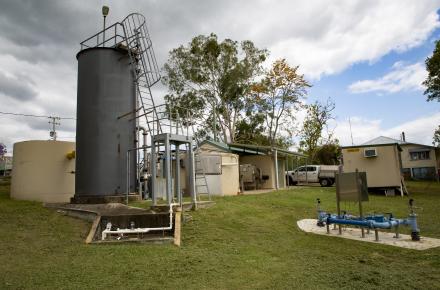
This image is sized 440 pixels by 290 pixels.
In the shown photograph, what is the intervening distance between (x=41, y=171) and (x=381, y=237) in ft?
44.4

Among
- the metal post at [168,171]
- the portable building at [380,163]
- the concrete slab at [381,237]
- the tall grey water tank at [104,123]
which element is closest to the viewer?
the concrete slab at [381,237]

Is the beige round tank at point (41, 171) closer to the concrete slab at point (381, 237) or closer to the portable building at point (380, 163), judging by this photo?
the concrete slab at point (381, 237)

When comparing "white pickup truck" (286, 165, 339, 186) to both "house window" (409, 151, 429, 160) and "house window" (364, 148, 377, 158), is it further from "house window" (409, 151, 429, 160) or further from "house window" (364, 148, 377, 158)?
"house window" (409, 151, 429, 160)

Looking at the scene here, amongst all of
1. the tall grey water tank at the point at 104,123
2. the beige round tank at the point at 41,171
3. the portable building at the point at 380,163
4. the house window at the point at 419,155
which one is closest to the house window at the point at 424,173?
the house window at the point at 419,155

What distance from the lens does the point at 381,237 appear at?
350 inches

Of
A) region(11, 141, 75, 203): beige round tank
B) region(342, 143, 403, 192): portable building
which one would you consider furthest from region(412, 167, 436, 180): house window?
region(11, 141, 75, 203): beige round tank

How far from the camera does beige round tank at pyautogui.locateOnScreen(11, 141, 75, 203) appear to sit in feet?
48.9

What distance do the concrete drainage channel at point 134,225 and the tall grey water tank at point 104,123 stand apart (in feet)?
7.50

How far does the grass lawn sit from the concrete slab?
386 mm

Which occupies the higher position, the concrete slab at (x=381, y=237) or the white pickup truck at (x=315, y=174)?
the white pickup truck at (x=315, y=174)

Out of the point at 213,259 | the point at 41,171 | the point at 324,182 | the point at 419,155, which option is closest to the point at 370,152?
the point at 324,182

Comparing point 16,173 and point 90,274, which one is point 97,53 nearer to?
point 16,173

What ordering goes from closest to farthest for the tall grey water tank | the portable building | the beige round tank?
the tall grey water tank
the beige round tank
the portable building

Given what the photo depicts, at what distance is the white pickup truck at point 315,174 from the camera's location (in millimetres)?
27797
